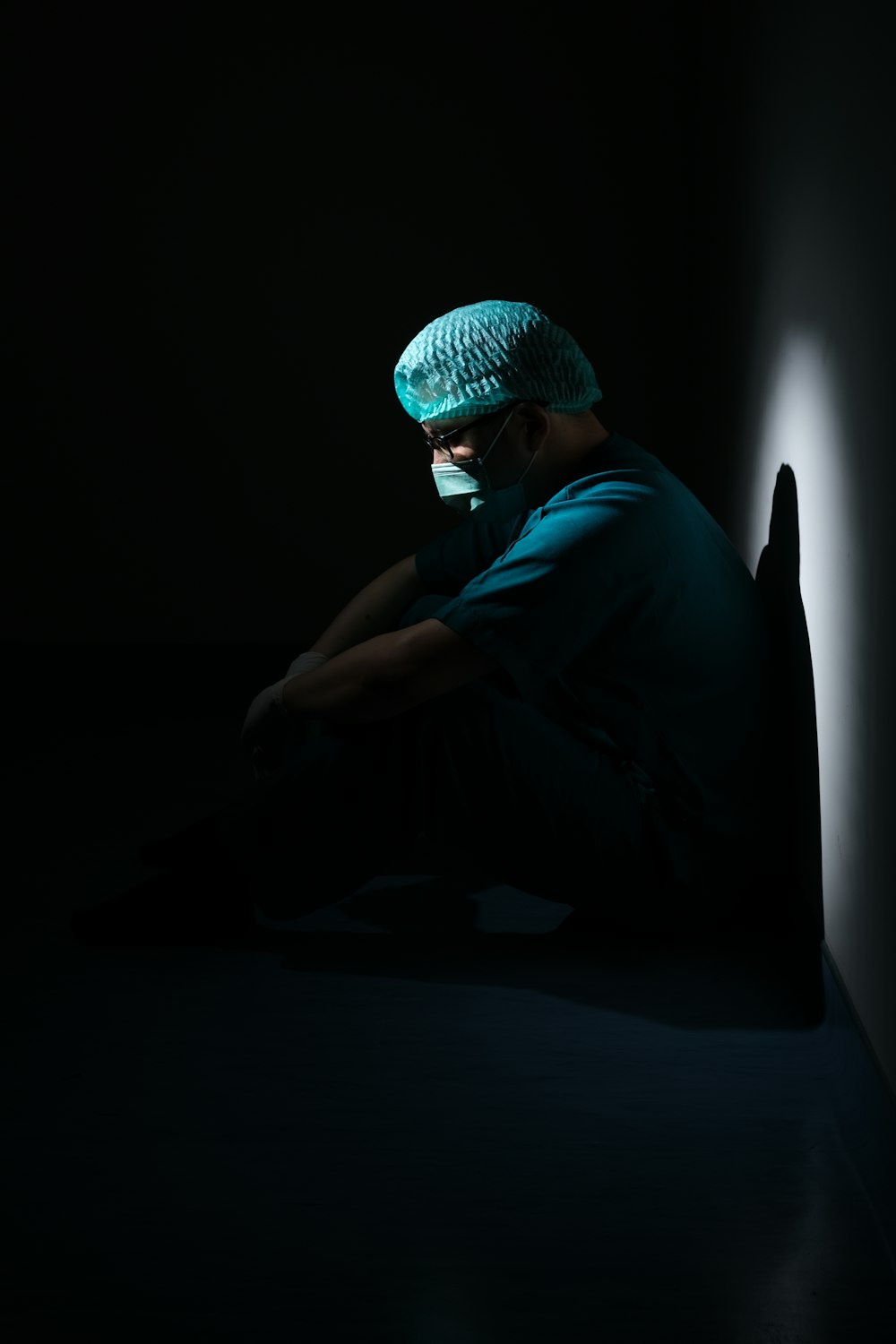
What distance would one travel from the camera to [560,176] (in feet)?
13.9

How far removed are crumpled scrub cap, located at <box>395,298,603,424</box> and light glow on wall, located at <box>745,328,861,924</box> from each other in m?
0.31

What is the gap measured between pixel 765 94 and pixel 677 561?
96 centimetres

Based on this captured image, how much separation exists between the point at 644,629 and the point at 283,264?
2954mm

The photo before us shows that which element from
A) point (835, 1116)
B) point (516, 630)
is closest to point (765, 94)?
point (516, 630)

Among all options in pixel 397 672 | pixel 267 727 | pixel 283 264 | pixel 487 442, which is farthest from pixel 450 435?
pixel 283 264

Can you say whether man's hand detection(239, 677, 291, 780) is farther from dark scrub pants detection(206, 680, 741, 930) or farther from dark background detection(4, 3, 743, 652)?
dark background detection(4, 3, 743, 652)

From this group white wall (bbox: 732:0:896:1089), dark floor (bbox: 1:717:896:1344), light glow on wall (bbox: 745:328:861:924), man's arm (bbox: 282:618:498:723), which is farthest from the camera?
man's arm (bbox: 282:618:498:723)

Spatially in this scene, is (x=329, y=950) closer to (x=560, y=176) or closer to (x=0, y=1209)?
(x=0, y=1209)

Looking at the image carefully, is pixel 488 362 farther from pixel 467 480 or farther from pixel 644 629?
pixel 644 629

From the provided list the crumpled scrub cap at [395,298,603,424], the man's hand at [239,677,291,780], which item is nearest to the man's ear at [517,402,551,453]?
the crumpled scrub cap at [395,298,603,424]

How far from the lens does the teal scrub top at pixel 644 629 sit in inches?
63.1

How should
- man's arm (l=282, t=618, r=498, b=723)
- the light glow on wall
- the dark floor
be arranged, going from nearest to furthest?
the dark floor < the light glow on wall < man's arm (l=282, t=618, r=498, b=723)

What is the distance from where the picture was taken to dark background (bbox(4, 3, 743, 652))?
418cm

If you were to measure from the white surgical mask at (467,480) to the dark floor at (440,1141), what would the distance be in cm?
60
